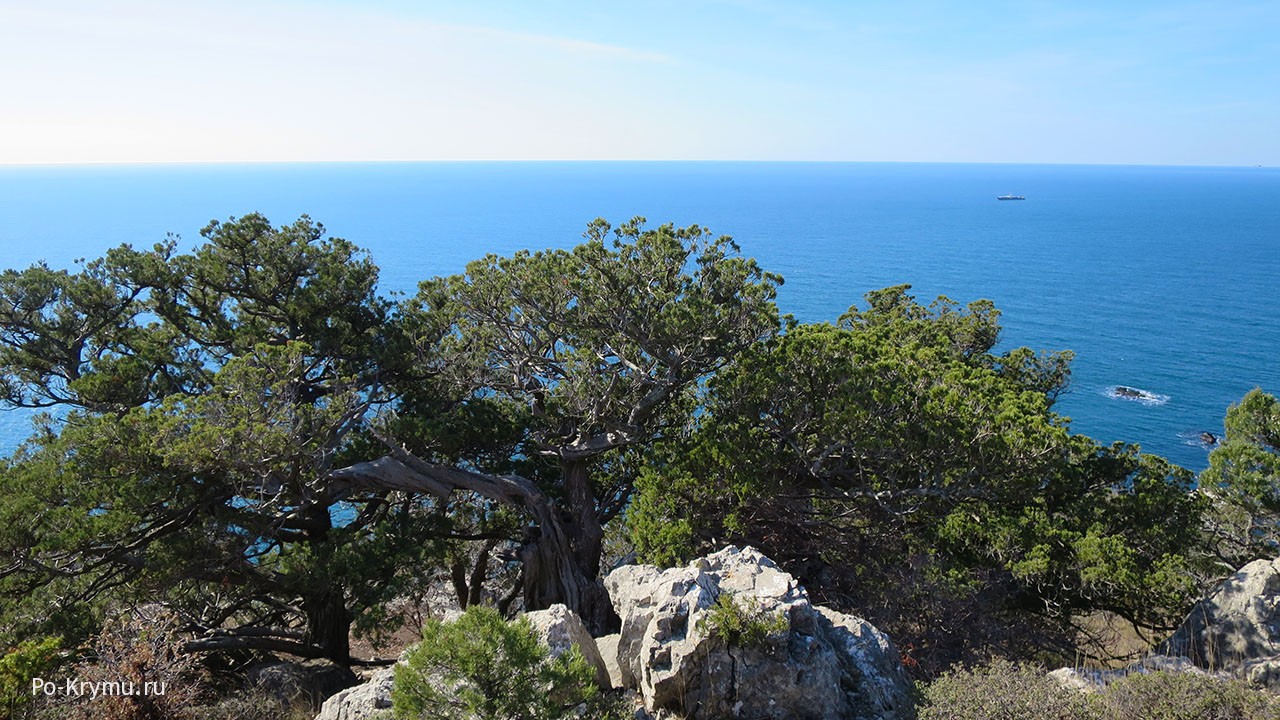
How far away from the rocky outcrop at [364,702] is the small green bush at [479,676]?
6.21 feet

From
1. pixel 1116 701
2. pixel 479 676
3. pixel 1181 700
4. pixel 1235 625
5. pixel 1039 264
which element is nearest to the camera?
pixel 479 676

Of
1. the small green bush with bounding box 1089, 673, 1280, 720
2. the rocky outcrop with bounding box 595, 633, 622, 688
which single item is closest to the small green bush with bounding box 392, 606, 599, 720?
the rocky outcrop with bounding box 595, 633, 622, 688

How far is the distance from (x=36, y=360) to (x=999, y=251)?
4967 inches

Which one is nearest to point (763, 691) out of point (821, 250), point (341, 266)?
point (341, 266)

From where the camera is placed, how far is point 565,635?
9641mm

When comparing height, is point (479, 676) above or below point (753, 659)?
above

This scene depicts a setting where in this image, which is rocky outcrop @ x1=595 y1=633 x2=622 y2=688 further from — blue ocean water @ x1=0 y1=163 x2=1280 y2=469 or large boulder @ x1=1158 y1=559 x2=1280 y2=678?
blue ocean water @ x1=0 y1=163 x2=1280 y2=469

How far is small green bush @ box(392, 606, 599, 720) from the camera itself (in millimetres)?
7199

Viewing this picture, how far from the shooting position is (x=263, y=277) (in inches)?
730

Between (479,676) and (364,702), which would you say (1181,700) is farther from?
(364,702)

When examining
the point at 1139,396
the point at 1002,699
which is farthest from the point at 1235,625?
the point at 1139,396

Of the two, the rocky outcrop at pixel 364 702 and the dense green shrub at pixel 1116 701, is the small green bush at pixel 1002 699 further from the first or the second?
the rocky outcrop at pixel 364 702

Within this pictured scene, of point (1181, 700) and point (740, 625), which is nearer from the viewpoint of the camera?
point (1181, 700)

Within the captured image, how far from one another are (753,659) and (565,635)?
93.7 inches
